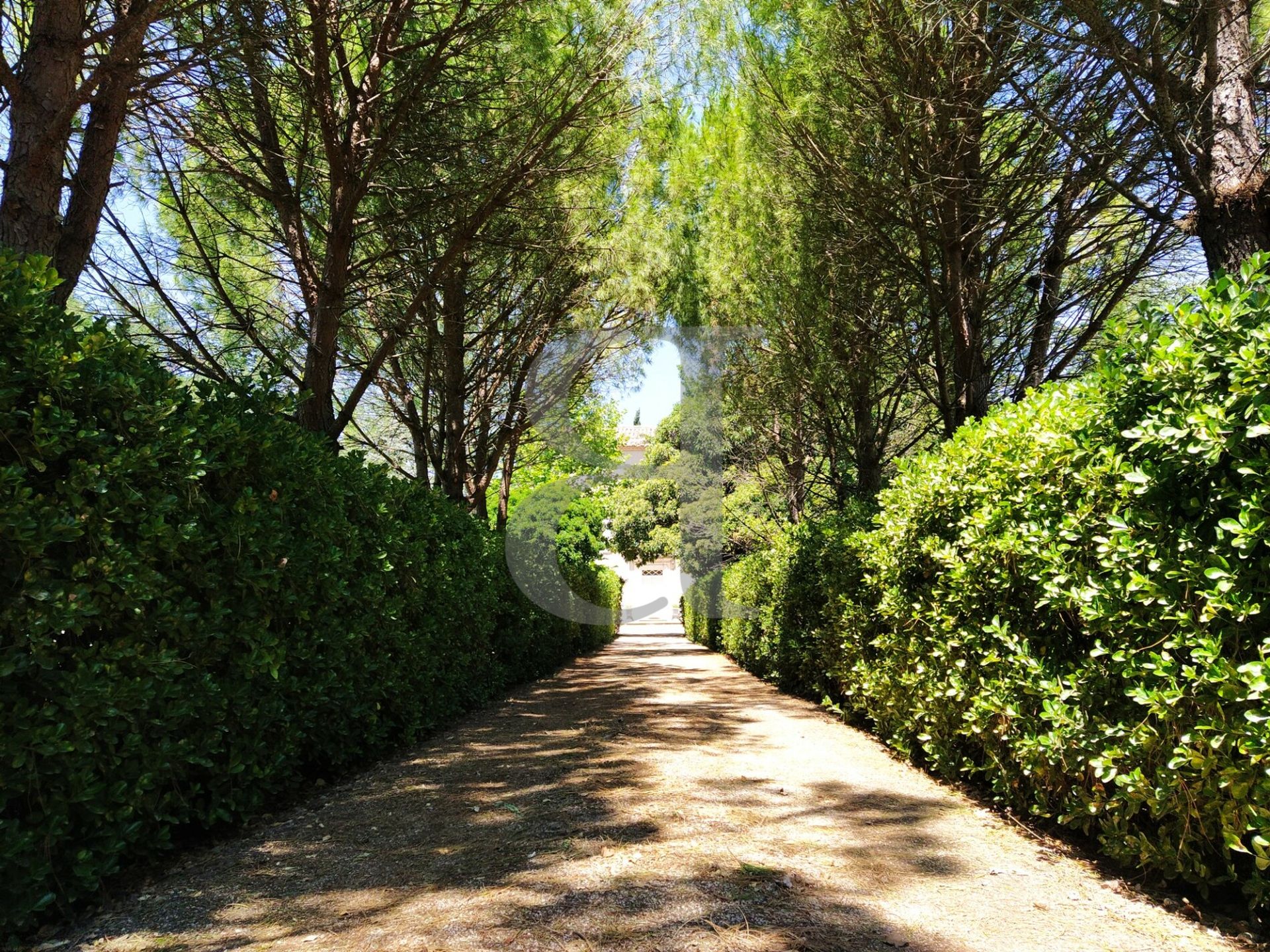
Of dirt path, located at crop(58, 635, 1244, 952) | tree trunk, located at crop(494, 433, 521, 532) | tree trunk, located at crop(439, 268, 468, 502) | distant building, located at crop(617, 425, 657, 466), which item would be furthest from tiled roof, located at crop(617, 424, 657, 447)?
dirt path, located at crop(58, 635, 1244, 952)

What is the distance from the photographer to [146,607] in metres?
2.67

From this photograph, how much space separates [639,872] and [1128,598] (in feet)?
6.69

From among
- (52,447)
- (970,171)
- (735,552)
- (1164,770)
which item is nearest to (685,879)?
(1164,770)

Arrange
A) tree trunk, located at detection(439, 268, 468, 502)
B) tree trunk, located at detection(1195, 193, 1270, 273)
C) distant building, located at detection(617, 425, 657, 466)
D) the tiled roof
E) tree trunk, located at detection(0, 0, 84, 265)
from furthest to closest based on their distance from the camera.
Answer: the tiled roof < distant building, located at detection(617, 425, 657, 466) < tree trunk, located at detection(439, 268, 468, 502) < tree trunk, located at detection(1195, 193, 1270, 273) < tree trunk, located at detection(0, 0, 84, 265)

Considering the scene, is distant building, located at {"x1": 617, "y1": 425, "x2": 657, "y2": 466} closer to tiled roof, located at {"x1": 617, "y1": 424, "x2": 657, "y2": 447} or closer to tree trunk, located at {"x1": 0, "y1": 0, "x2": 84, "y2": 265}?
tiled roof, located at {"x1": 617, "y1": 424, "x2": 657, "y2": 447}

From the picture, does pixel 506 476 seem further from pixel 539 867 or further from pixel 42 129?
pixel 539 867

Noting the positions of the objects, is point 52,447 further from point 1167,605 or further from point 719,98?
point 719,98

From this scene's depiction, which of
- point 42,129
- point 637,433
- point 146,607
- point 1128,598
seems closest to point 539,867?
point 146,607

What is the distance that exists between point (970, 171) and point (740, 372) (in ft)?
18.3

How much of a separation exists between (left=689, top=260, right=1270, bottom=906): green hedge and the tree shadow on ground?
664mm

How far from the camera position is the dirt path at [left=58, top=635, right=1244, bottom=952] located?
227 centimetres

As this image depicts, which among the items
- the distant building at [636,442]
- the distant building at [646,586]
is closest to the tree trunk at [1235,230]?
the distant building at [636,442]

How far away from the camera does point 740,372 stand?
11305mm

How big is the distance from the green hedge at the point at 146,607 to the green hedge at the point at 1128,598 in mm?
3423
